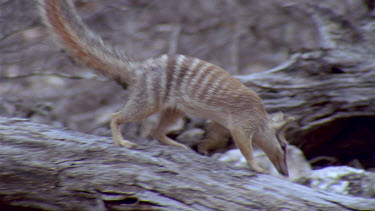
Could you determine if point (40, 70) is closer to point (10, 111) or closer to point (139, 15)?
point (10, 111)

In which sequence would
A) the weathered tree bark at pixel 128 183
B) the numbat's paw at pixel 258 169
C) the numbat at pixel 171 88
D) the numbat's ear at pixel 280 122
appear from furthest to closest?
the numbat's ear at pixel 280 122 < the numbat at pixel 171 88 < the numbat's paw at pixel 258 169 < the weathered tree bark at pixel 128 183

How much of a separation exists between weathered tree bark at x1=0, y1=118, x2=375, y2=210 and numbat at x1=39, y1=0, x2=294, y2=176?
44cm

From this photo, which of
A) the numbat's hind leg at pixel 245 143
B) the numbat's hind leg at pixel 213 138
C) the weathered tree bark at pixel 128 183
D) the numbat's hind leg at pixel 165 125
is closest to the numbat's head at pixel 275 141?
the numbat's hind leg at pixel 245 143

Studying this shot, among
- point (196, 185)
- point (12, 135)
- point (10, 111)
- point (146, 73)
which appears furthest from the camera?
point (10, 111)

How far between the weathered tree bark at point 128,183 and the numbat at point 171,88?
1.45 feet

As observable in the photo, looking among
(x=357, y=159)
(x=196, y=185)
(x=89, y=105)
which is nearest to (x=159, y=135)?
(x=196, y=185)

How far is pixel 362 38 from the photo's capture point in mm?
5922

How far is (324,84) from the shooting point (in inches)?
221

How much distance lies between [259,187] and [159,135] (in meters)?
1.46

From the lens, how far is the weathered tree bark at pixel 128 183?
3.20 metres

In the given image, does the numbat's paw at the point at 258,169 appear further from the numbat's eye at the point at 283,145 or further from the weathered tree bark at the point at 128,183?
the numbat's eye at the point at 283,145

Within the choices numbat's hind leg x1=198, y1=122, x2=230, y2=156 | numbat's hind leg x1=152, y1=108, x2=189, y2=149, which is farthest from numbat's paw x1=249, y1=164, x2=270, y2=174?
numbat's hind leg x1=198, y1=122, x2=230, y2=156

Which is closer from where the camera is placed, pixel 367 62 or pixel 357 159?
pixel 367 62

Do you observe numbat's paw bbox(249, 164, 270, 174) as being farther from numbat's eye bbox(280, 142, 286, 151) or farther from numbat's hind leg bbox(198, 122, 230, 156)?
numbat's hind leg bbox(198, 122, 230, 156)
